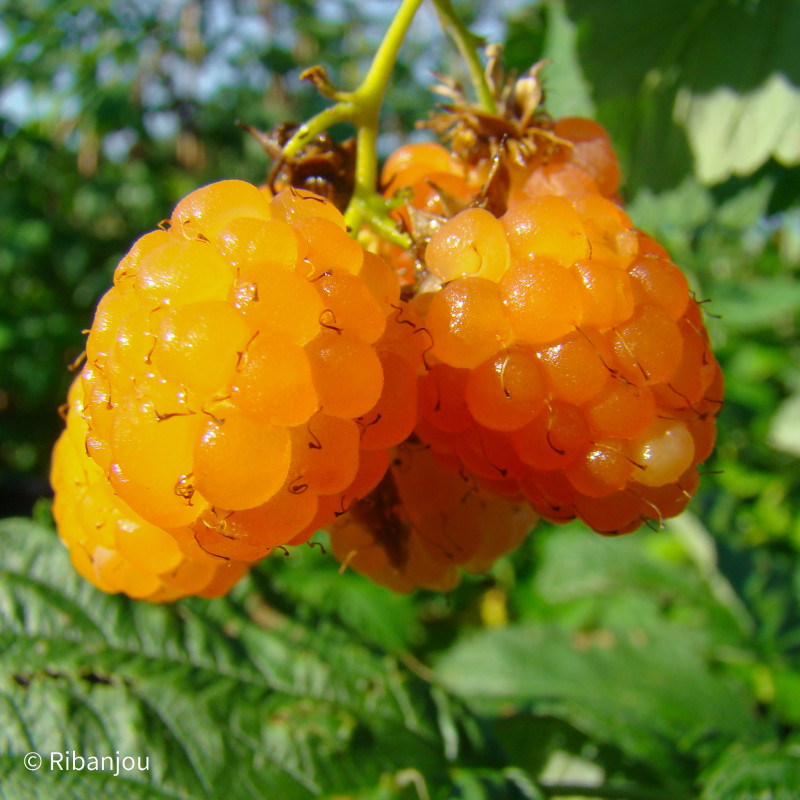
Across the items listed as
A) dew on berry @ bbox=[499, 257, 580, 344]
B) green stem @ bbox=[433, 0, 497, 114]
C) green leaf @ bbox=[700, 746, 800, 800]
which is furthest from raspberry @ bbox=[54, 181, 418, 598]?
green leaf @ bbox=[700, 746, 800, 800]

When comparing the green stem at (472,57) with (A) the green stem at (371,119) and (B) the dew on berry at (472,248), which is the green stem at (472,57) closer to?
(A) the green stem at (371,119)

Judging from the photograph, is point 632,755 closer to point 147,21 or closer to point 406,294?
point 406,294

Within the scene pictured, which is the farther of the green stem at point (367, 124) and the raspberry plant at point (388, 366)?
the green stem at point (367, 124)

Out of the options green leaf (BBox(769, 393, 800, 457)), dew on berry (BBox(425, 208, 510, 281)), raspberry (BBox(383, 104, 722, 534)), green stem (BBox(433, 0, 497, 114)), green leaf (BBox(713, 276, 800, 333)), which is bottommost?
green leaf (BBox(769, 393, 800, 457))

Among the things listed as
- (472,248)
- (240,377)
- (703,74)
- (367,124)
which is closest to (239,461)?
(240,377)

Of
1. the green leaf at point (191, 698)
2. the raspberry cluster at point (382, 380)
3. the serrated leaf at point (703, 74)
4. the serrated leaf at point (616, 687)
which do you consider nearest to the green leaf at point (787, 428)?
the serrated leaf at point (616, 687)

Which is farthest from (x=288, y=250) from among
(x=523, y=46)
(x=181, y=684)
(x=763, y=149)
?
(x=523, y=46)

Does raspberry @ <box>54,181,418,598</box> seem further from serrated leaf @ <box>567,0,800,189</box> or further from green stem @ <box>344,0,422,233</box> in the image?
serrated leaf @ <box>567,0,800,189</box>
